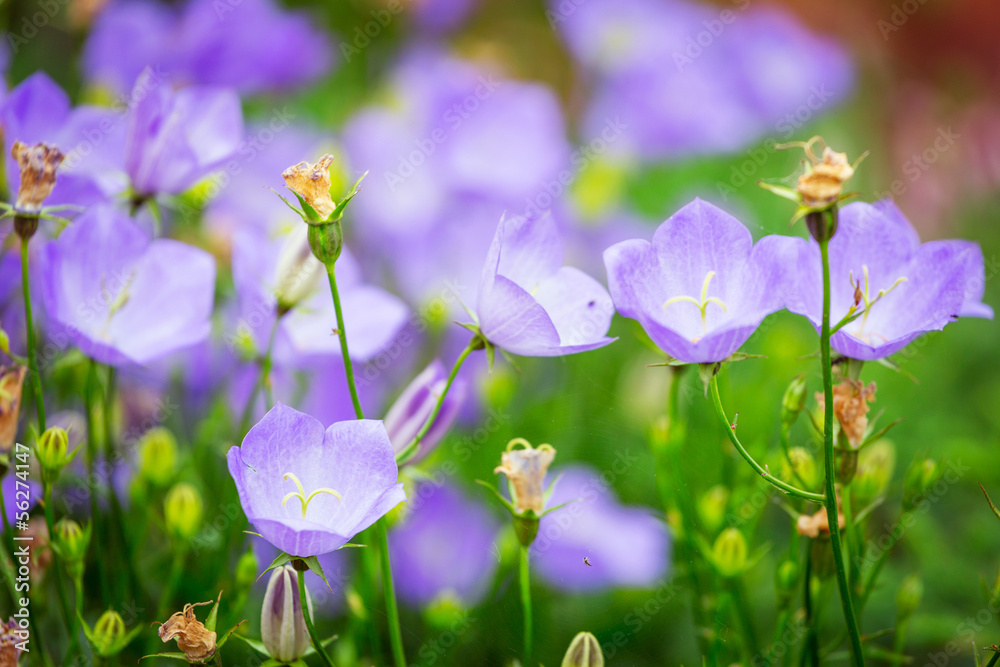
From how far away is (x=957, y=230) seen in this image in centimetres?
145

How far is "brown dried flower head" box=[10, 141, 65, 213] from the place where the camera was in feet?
1.69

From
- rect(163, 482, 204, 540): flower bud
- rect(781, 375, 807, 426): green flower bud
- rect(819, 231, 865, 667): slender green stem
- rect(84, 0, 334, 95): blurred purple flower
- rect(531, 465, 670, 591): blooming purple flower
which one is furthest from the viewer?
rect(84, 0, 334, 95): blurred purple flower

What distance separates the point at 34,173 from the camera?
1.69 feet

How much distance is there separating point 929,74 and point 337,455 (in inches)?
75.4

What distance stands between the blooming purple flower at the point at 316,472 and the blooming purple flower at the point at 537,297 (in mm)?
104

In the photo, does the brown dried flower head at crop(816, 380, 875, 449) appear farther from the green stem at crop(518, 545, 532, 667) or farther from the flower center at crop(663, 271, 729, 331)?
the green stem at crop(518, 545, 532, 667)

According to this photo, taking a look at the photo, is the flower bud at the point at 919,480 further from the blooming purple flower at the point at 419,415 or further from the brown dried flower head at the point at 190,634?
the brown dried flower head at the point at 190,634

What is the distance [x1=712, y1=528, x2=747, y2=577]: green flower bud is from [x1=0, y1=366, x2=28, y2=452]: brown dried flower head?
18.5 inches

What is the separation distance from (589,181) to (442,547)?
0.83 metres

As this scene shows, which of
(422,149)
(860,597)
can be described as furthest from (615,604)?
(422,149)

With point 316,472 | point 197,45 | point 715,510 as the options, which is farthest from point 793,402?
point 197,45

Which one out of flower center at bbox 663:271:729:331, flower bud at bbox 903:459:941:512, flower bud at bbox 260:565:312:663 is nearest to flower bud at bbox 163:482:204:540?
flower bud at bbox 260:565:312:663

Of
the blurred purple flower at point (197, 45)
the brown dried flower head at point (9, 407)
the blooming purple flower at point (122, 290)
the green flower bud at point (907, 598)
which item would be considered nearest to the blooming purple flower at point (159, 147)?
the blooming purple flower at point (122, 290)

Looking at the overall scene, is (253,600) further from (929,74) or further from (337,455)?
(929,74)
